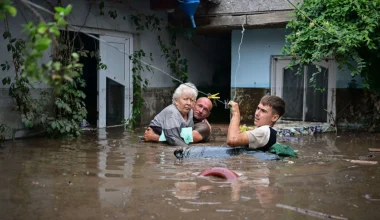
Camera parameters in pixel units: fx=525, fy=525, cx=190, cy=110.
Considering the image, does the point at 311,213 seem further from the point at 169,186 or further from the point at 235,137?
the point at 235,137

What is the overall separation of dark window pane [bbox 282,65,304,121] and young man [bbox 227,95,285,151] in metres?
5.47

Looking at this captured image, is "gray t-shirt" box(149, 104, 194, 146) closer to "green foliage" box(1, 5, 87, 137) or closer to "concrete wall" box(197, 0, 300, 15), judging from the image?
"green foliage" box(1, 5, 87, 137)

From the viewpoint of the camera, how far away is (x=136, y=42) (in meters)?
12.2

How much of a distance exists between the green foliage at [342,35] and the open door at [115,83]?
12.2 ft

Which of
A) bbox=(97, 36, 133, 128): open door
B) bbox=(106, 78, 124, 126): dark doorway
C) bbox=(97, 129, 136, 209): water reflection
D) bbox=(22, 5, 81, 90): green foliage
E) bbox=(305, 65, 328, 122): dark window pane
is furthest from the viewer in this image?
bbox=(106, 78, 124, 126): dark doorway

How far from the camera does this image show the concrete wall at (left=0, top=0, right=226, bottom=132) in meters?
9.07

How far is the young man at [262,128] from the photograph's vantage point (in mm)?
6422

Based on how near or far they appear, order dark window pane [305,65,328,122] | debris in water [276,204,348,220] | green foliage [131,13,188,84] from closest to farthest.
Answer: debris in water [276,204,348,220] < dark window pane [305,65,328,122] < green foliage [131,13,188,84]

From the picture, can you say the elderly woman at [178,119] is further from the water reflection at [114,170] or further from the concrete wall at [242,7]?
the concrete wall at [242,7]

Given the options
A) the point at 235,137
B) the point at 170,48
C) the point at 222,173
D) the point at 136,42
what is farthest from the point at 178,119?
the point at 170,48

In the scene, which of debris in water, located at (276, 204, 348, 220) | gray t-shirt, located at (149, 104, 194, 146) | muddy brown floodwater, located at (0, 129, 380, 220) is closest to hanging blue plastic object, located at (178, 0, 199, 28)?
gray t-shirt, located at (149, 104, 194, 146)

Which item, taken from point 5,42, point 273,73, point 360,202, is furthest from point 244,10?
point 360,202

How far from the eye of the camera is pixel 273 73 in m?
12.2

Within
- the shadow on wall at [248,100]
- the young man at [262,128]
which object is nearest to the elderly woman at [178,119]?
the young man at [262,128]
